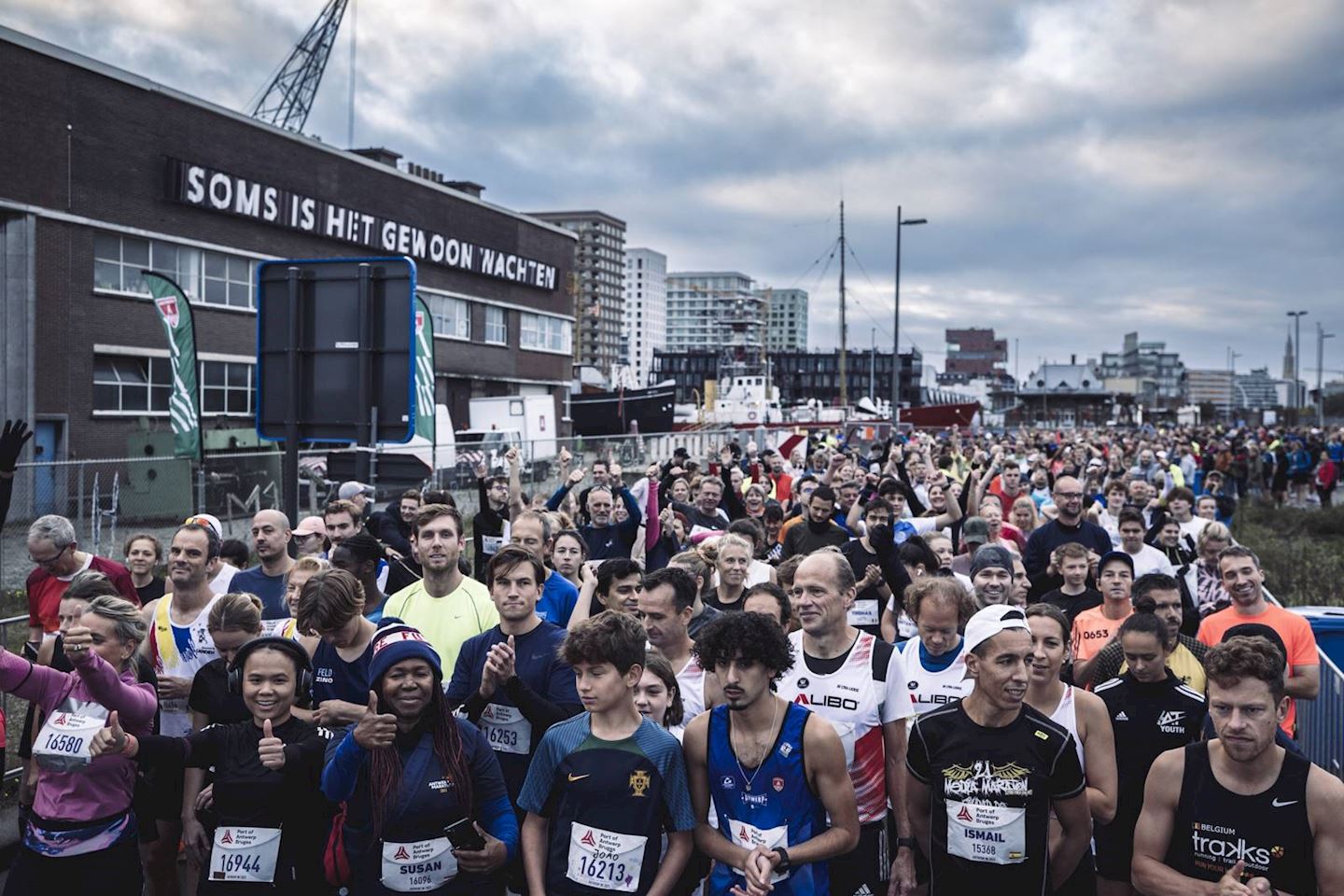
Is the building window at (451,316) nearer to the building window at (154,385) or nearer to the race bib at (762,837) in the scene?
the building window at (154,385)

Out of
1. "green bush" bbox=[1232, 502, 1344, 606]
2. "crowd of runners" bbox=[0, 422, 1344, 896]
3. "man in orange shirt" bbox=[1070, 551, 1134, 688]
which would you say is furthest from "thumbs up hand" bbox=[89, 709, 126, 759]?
"green bush" bbox=[1232, 502, 1344, 606]

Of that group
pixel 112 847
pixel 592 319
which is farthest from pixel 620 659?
pixel 592 319

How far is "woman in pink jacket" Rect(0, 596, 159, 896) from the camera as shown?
14.0ft

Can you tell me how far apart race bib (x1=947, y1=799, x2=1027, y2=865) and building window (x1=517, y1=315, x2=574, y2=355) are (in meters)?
44.4

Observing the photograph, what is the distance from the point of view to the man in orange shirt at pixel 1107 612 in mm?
6180

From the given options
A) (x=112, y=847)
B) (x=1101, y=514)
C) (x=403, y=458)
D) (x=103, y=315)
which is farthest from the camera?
(x=103, y=315)

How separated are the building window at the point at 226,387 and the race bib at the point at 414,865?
2945 centimetres

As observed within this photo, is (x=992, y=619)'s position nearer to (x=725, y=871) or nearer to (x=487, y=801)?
(x=725, y=871)

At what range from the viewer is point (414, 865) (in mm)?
3797

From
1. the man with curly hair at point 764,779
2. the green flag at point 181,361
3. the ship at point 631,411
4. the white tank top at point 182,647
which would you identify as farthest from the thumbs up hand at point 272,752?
the ship at point 631,411

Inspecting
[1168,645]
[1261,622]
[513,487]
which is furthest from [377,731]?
[513,487]

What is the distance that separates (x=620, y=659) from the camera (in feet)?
12.4

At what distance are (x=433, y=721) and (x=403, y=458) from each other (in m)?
3.16

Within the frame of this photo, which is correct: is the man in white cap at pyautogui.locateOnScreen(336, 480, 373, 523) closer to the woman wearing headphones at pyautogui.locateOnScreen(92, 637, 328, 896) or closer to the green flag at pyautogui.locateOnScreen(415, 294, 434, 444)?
the woman wearing headphones at pyautogui.locateOnScreen(92, 637, 328, 896)
